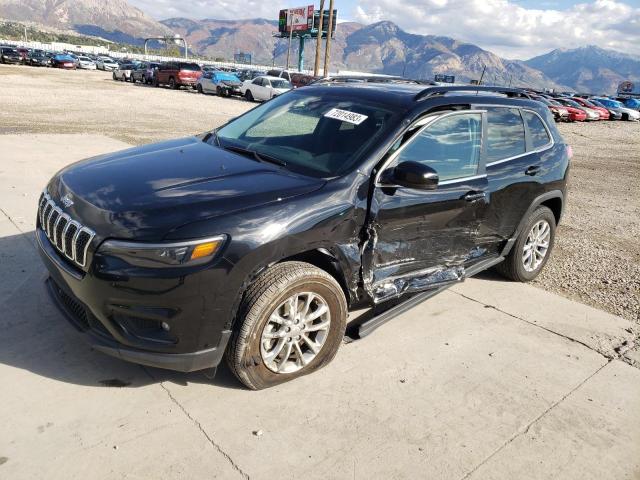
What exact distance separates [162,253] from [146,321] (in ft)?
1.30

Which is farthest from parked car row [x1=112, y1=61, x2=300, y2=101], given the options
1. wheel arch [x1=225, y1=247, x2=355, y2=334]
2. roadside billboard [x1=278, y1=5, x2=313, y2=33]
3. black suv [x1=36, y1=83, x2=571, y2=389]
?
roadside billboard [x1=278, y1=5, x2=313, y2=33]

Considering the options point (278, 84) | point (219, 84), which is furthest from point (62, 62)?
point (278, 84)

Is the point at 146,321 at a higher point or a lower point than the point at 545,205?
lower

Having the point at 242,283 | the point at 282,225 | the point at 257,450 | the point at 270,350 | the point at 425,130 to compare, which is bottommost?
the point at 257,450

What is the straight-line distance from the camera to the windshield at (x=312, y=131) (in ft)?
11.2

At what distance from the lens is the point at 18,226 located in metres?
5.19

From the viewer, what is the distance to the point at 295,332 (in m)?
3.05

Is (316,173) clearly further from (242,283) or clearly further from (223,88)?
(223,88)

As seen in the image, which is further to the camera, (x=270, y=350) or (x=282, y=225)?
(x=270, y=350)

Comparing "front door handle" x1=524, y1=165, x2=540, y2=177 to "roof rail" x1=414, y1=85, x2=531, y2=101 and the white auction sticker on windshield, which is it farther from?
the white auction sticker on windshield

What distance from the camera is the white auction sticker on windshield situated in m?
3.64

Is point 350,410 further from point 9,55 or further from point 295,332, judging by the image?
point 9,55

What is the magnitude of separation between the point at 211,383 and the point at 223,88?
2877 centimetres

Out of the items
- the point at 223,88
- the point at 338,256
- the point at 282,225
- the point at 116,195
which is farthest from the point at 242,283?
the point at 223,88
